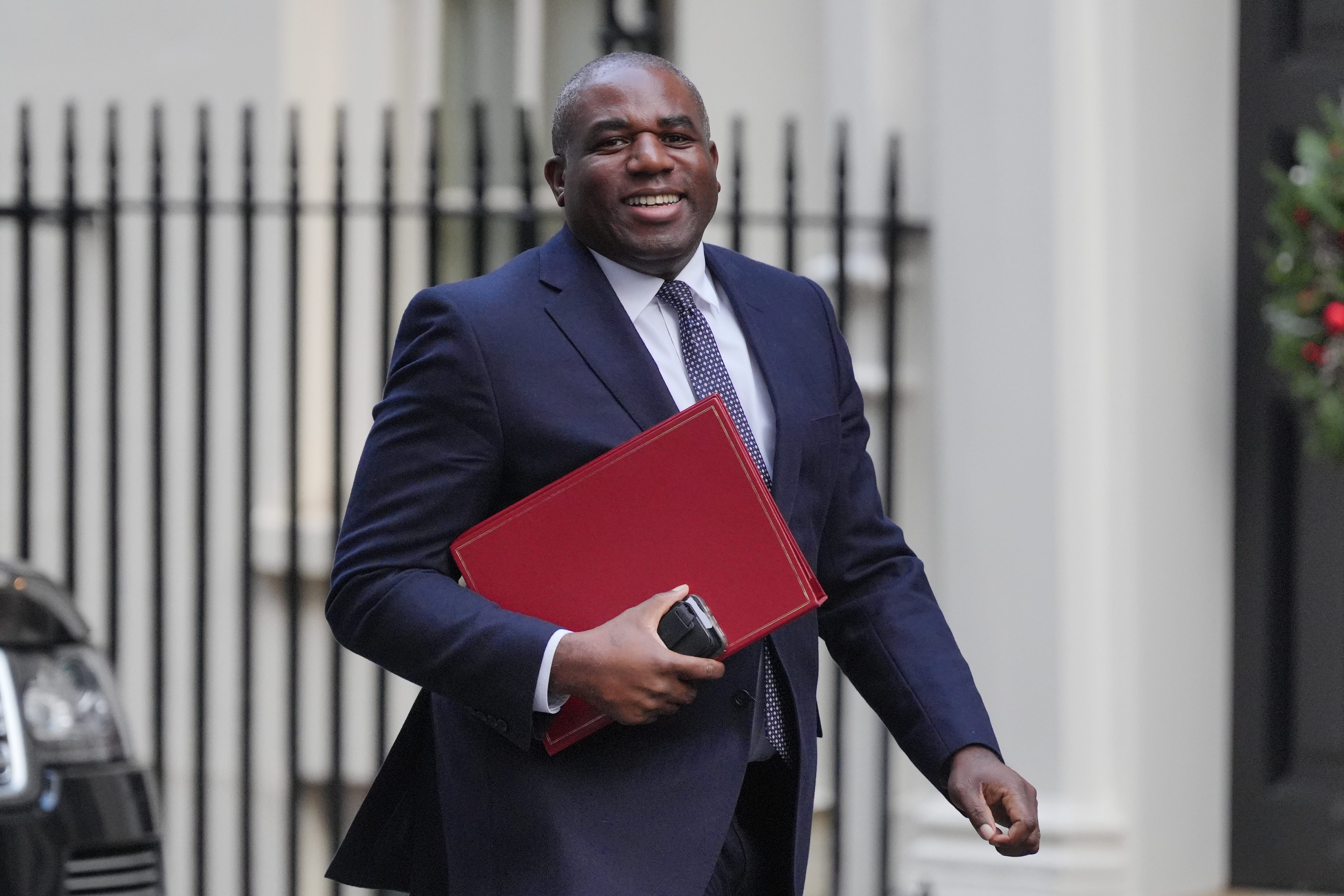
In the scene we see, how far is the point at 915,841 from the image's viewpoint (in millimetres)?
5242

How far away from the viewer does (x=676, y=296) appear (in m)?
2.34

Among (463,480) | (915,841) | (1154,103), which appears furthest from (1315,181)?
(463,480)

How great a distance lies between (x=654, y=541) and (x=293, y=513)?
3278 mm

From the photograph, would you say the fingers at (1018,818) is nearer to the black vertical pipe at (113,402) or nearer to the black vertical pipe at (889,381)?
the black vertical pipe at (889,381)

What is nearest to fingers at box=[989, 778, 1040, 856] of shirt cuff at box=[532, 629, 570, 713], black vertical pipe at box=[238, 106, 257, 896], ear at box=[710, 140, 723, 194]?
shirt cuff at box=[532, 629, 570, 713]

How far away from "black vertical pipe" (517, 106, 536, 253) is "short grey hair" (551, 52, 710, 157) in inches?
110

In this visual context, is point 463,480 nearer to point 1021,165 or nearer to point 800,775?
point 800,775

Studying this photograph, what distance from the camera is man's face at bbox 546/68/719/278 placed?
2.23m

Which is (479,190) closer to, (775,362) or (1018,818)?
(775,362)

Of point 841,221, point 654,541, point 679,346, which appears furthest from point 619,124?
point 841,221

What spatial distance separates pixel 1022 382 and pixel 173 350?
2968 mm

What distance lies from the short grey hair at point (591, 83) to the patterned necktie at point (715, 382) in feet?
0.67

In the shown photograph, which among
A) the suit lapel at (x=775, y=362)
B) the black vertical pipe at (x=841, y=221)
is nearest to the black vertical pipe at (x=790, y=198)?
the black vertical pipe at (x=841, y=221)

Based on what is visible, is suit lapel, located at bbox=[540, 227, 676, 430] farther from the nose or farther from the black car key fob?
the black car key fob
